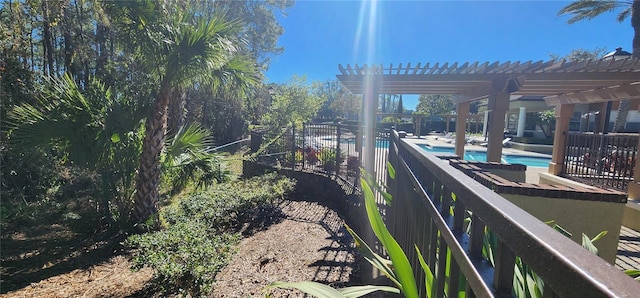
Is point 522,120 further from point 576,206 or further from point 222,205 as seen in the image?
point 222,205

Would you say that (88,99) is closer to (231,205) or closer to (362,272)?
(231,205)

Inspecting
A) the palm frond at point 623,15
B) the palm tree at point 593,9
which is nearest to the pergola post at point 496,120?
the palm tree at point 593,9

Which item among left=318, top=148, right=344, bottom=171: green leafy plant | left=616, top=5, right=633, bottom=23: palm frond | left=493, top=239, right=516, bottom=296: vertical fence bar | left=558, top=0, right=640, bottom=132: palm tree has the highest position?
left=616, top=5, right=633, bottom=23: palm frond

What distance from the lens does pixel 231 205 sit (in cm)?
513

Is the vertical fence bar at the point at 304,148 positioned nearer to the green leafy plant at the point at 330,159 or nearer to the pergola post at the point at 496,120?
the green leafy plant at the point at 330,159

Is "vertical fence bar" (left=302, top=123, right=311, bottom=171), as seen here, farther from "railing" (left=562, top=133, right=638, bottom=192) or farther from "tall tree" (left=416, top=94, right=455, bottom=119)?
"tall tree" (left=416, top=94, right=455, bottom=119)

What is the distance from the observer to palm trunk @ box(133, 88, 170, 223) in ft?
15.3

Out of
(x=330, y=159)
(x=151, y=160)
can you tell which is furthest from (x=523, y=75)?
(x=151, y=160)

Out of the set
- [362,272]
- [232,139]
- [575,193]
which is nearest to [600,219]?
[575,193]

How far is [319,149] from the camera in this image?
8.56m

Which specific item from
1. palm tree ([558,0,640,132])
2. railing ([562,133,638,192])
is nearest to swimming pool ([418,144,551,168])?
palm tree ([558,0,640,132])

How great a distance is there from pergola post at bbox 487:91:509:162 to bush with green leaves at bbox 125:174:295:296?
4.78m

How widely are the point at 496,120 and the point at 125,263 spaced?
6.80 metres

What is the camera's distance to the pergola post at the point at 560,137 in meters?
6.51
